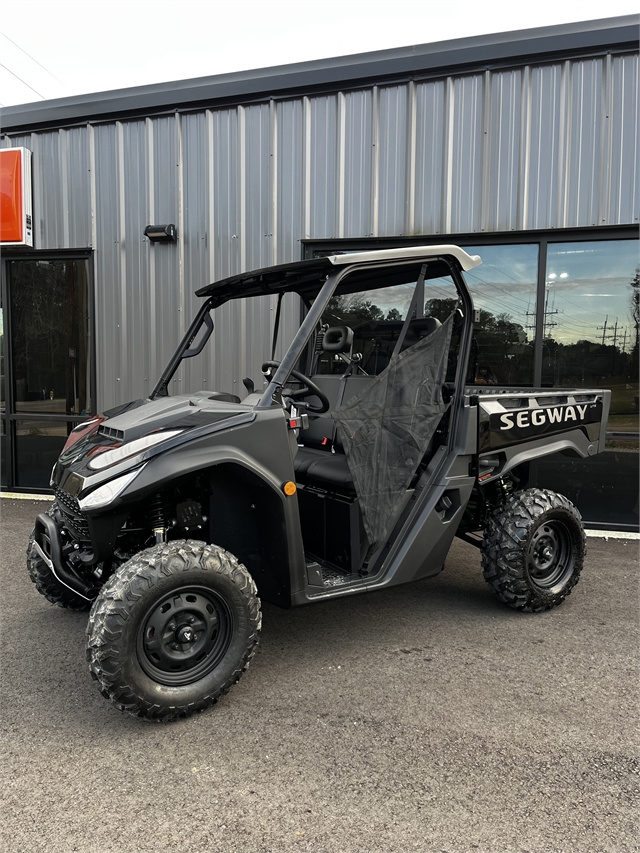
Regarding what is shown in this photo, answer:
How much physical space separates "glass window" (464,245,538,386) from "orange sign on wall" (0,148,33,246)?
16.1ft

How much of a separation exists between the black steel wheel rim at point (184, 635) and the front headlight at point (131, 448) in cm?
64

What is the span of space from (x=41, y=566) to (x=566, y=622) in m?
3.14

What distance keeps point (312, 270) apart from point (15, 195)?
521 cm

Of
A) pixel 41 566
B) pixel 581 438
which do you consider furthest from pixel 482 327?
pixel 41 566

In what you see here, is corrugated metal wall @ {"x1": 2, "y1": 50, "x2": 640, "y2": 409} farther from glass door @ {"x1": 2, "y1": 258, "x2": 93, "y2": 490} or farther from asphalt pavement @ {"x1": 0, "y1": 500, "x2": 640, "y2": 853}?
asphalt pavement @ {"x1": 0, "y1": 500, "x2": 640, "y2": 853}

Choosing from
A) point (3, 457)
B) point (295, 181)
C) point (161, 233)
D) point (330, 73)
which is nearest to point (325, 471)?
point (295, 181)

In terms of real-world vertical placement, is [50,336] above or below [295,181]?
below

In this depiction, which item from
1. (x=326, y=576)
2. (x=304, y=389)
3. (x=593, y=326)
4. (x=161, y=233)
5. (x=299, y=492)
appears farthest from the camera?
(x=161, y=233)

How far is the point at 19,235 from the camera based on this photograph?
6.96 metres

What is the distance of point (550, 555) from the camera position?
12.9 ft

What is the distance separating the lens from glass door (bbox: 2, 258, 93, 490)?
23.4 ft

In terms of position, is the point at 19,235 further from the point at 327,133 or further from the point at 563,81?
the point at 563,81

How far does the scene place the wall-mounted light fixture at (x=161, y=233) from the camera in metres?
6.46

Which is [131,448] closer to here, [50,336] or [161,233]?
[161,233]
